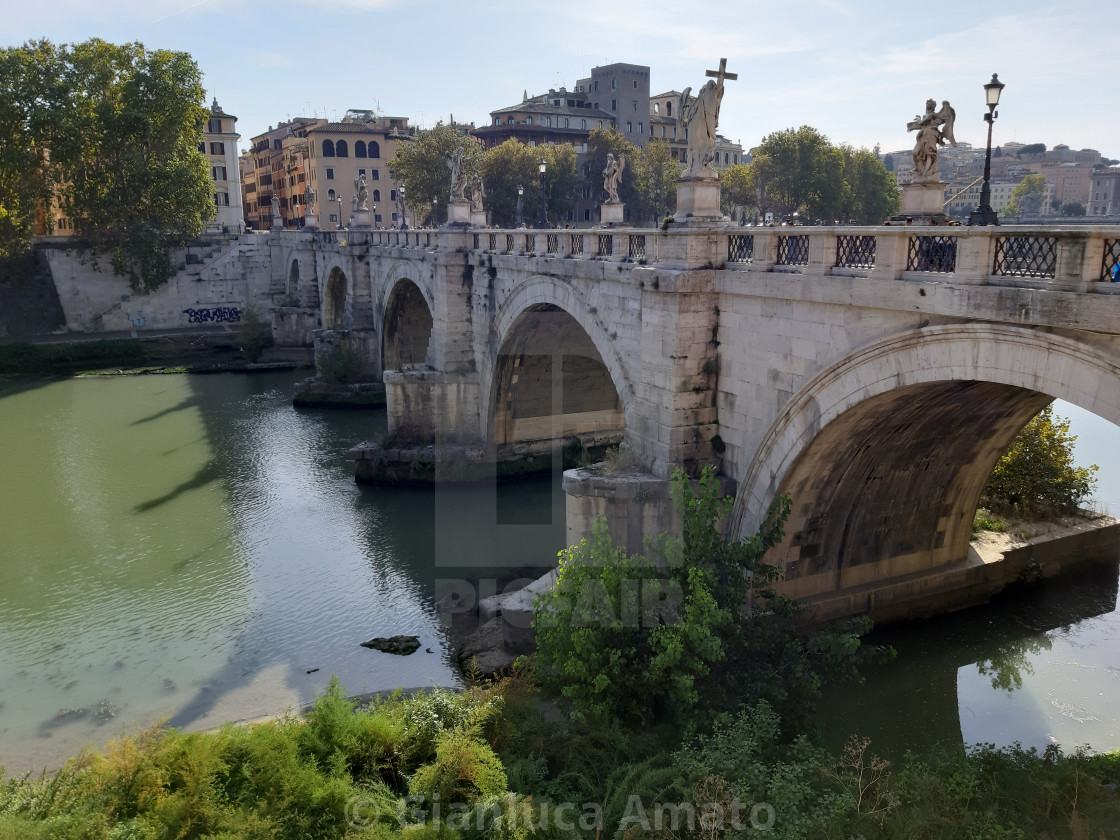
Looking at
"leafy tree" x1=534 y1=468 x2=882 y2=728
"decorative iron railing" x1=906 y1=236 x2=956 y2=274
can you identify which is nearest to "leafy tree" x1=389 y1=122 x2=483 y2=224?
"leafy tree" x1=534 y1=468 x2=882 y2=728

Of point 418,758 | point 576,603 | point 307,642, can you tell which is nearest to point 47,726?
point 307,642

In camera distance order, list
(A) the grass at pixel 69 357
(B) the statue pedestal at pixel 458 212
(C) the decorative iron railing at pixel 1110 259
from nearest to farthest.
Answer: (C) the decorative iron railing at pixel 1110 259
(B) the statue pedestal at pixel 458 212
(A) the grass at pixel 69 357

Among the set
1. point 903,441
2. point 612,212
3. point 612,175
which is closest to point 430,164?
point 612,212

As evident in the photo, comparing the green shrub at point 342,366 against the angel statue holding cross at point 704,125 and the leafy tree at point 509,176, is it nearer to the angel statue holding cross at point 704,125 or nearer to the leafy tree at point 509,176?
the leafy tree at point 509,176

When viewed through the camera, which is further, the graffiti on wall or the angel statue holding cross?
the graffiti on wall

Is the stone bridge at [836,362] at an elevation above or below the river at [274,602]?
above

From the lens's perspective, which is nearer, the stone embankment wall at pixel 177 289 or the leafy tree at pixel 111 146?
the leafy tree at pixel 111 146

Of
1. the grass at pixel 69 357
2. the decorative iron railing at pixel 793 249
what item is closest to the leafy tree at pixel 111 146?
the grass at pixel 69 357

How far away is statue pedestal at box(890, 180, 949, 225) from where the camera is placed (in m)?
9.65

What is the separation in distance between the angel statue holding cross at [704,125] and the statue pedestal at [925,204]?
2.90 m

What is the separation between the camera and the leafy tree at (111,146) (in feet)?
128

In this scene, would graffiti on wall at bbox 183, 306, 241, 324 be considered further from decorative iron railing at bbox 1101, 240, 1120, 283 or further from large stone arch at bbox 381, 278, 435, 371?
decorative iron railing at bbox 1101, 240, 1120, 283

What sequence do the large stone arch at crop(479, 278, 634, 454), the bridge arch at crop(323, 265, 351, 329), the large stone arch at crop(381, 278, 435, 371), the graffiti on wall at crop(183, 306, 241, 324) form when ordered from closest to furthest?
the large stone arch at crop(479, 278, 634, 454), the large stone arch at crop(381, 278, 435, 371), the bridge arch at crop(323, 265, 351, 329), the graffiti on wall at crop(183, 306, 241, 324)

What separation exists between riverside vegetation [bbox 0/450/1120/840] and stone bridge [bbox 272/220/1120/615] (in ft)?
5.65
